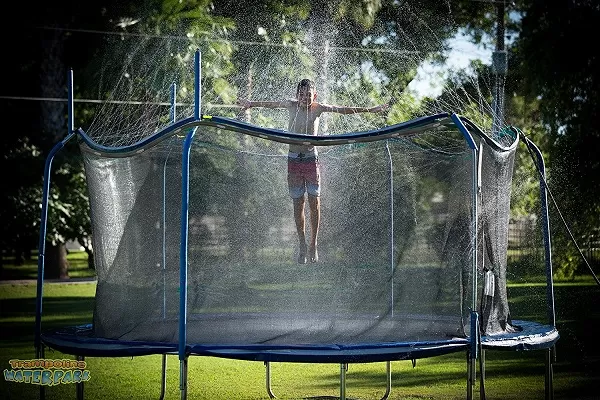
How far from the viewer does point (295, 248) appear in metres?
5.58

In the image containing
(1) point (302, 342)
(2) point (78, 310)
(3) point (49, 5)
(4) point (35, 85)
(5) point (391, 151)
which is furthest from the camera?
(4) point (35, 85)

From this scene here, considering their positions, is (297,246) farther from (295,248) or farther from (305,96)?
(305,96)

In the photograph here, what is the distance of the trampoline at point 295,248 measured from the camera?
4980 millimetres

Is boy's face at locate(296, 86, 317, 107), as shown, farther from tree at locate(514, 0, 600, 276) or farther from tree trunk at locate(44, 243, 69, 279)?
tree trunk at locate(44, 243, 69, 279)

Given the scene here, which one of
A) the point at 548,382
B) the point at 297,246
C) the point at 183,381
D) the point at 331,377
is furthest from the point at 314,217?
the point at 331,377

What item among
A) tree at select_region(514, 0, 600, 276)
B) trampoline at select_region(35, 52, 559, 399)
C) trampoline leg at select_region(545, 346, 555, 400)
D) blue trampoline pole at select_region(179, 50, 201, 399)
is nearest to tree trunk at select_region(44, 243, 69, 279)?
tree at select_region(514, 0, 600, 276)

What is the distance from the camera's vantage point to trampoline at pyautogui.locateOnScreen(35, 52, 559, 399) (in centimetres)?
498

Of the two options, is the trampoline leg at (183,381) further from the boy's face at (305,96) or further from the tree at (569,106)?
the tree at (569,106)

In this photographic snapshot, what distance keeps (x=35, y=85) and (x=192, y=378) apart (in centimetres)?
1116

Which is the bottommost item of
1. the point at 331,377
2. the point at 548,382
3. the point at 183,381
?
the point at 331,377

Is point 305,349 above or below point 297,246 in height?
below

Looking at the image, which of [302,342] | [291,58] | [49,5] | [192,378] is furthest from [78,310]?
[302,342]

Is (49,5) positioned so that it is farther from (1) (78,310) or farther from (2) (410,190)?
(2) (410,190)

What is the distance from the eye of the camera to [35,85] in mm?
16969
